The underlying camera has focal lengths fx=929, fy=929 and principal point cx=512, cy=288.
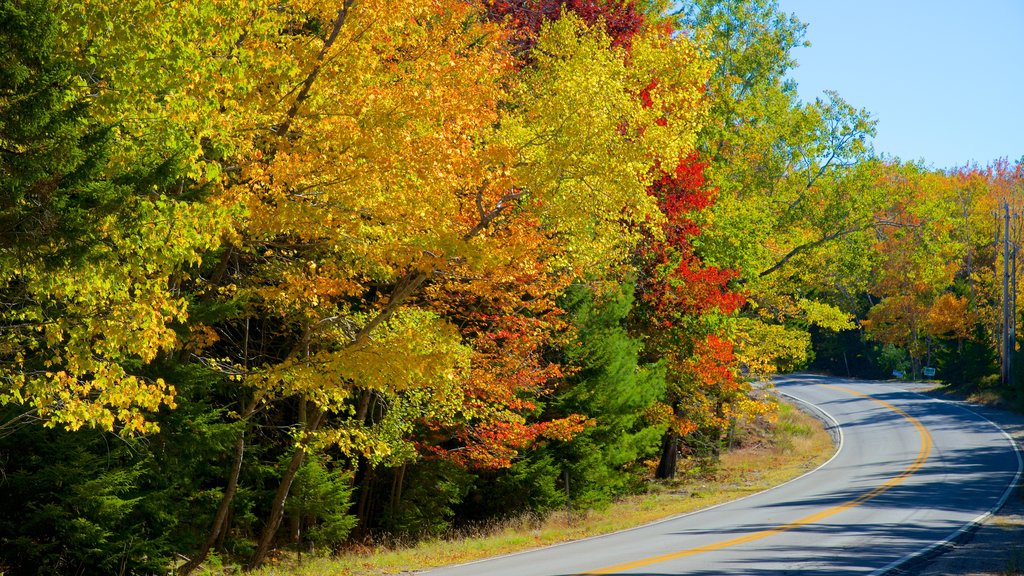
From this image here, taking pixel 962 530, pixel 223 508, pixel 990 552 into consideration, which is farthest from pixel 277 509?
pixel 962 530

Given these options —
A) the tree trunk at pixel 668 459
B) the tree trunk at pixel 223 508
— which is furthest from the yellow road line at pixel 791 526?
the tree trunk at pixel 668 459

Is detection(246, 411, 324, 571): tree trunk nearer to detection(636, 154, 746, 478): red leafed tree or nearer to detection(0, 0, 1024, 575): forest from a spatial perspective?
detection(0, 0, 1024, 575): forest

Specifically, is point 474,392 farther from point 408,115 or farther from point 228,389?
point 408,115

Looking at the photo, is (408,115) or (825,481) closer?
(408,115)

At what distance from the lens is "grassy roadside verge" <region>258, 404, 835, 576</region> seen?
15.7 m

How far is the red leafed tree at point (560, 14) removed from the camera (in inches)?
1026

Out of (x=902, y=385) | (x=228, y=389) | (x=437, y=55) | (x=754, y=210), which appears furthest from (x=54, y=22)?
(x=902, y=385)

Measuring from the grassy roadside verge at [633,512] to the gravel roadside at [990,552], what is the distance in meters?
6.80

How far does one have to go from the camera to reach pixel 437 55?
1457 cm

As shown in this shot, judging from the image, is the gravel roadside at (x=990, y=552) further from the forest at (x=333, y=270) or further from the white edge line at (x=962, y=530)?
the forest at (x=333, y=270)

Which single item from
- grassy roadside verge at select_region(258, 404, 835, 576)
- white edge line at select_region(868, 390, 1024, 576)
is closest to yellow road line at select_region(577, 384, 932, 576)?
white edge line at select_region(868, 390, 1024, 576)

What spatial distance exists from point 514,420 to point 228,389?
5672 mm

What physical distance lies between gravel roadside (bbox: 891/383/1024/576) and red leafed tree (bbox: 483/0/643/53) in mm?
15469

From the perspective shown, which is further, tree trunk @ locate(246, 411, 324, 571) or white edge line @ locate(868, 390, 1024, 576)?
tree trunk @ locate(246, 411, 324, 571)
